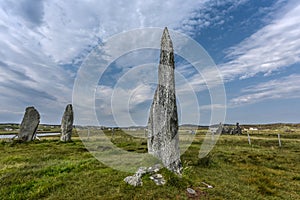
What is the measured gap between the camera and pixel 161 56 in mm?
14023

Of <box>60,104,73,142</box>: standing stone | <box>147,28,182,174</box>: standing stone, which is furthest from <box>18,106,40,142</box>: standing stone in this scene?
<box>147,28,182,174</box>: standing stone

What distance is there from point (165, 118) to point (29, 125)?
28.3m

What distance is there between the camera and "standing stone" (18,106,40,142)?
32.6 metres

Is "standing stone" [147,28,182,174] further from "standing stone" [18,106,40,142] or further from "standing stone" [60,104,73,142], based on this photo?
"standing stone" [18,106,40,142]

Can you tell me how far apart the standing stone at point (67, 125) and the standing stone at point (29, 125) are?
3.81m

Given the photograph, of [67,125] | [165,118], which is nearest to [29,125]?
[67,125]

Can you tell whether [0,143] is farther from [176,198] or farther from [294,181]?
[294,181]

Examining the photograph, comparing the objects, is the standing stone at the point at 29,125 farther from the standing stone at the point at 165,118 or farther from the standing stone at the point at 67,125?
the standing stone at the point at 165,118

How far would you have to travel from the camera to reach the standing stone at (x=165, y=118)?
12.4m

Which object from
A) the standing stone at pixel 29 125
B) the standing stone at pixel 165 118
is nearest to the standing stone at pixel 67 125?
the standing stone at pixel 29 125

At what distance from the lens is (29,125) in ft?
109

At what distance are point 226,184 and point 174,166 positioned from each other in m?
2.87

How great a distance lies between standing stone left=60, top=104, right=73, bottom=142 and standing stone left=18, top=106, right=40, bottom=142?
12.5 ft

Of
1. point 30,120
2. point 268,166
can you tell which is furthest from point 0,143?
point 268,166
